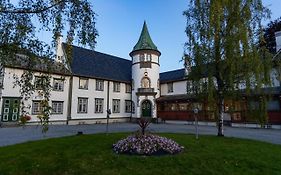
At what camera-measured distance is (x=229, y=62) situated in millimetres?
11281

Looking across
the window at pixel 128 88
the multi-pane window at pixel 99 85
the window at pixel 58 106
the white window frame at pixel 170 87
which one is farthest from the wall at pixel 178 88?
the window at pixel 58 106

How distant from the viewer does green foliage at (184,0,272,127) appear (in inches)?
434

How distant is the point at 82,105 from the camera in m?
26.3

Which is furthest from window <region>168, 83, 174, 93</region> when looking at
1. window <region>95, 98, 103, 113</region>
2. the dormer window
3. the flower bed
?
the flower bed

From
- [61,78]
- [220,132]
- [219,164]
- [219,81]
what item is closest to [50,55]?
[61,78]

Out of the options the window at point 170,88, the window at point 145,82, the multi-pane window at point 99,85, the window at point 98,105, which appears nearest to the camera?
the window at point 98,105

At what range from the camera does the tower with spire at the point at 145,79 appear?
99.9 ft

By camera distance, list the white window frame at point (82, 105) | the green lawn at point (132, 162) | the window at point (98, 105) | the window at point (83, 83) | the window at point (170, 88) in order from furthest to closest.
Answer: the window at point (170, 88), the window at point (98, 105), the window at point (83, 83), the white window frame at point (82, 105), the green lawn at point (132, 162)

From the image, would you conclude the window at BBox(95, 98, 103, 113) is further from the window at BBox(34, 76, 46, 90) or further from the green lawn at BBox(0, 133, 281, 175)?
the window at BBox(34, 76, 46, 90)

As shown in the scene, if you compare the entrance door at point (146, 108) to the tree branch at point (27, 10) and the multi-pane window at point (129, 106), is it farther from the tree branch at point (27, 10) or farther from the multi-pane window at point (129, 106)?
the tree branch at point (27, 10)

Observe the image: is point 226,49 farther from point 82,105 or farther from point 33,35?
point 82,105

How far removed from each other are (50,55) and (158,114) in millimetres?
27881

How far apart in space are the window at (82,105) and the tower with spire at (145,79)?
296 inches

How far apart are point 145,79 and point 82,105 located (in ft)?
32.0
